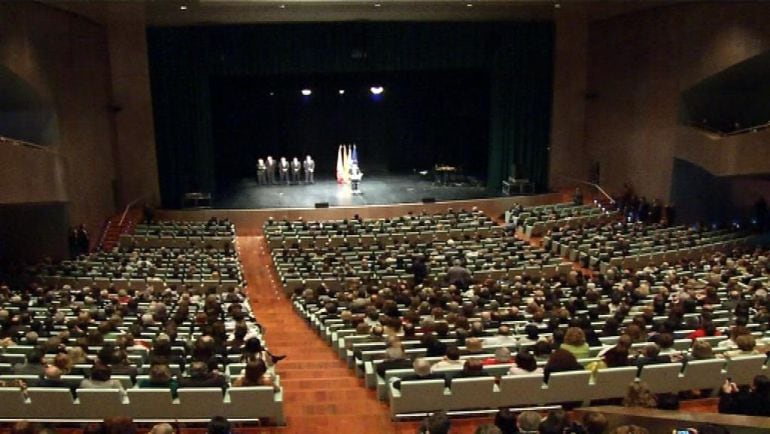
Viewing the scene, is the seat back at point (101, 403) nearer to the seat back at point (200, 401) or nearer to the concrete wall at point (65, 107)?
the seat back at point (200, 401)

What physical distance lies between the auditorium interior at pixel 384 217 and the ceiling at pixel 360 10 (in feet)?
0.43

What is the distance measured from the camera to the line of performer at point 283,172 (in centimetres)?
2922

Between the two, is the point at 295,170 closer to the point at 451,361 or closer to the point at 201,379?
the point at 451,361

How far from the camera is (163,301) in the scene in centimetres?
1255

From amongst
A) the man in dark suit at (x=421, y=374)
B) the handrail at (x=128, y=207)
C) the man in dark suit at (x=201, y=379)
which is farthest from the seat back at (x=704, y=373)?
the handrail at (x=128, y=207)

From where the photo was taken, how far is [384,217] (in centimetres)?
2522

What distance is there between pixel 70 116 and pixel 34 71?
9.07 ft

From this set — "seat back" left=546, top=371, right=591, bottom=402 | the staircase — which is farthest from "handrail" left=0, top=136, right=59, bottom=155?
"seat back" left=546, top=371, right=591, bottom=402

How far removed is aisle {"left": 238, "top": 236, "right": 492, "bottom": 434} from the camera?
7793 mm

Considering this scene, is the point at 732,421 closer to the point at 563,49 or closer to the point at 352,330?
the point at 352,330

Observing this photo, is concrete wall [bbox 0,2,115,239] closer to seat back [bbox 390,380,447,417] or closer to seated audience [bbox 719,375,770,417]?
seat back [bbox 390,380,447,417]

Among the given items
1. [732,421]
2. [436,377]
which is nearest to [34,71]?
[436,377]

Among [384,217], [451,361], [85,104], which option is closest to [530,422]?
[451,361]

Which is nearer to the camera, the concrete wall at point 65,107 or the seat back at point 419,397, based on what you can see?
the seat back at point 419,397
